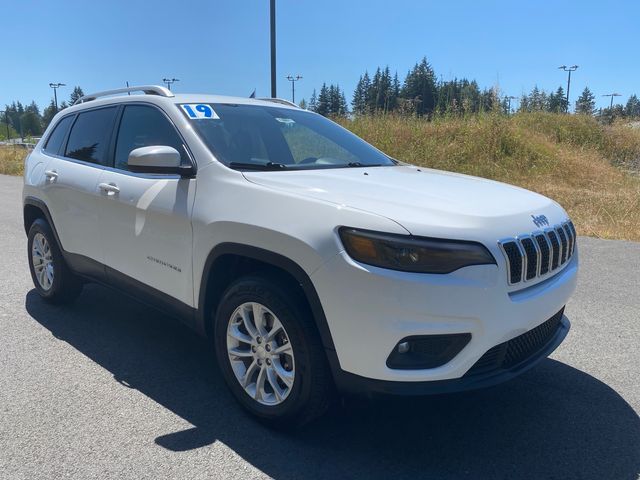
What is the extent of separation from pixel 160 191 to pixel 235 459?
64.7 inches

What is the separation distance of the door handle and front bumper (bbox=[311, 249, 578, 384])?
1936 millimetres

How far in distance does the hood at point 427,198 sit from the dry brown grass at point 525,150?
8.32 metres

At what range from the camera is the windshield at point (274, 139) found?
136 inches

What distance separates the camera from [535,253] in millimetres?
2682

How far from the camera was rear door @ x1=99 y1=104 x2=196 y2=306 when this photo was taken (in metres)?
3.28

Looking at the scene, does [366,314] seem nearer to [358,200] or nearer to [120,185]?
[358,200]

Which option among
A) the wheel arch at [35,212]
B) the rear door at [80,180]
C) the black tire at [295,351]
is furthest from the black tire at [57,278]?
the black tire at [295,351]

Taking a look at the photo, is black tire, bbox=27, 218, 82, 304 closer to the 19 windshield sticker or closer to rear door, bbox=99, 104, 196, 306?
rear door, bbox=99, 104, 196, 306

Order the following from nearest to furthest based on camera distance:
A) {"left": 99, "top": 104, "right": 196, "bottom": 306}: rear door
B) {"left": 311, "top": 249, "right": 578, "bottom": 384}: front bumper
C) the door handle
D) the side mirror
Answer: {"left": 311, "top": 249, "right": 578, "bottom": 384}: front bumper < the side mirror < {"left": 99, "top": 104, "right": 196, "bottom": 306}: rear door < the door handle

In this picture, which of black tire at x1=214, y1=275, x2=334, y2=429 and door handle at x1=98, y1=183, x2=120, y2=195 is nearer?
black tire at x1=214, y1=275, x2=334, y2=429

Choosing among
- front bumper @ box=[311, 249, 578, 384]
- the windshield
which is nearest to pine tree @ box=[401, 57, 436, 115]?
the windshield

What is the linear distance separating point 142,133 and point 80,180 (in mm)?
779

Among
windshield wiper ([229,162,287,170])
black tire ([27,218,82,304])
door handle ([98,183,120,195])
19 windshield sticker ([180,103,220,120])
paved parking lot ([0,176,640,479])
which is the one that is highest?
19 windshield sticker ([180,103,220,120])

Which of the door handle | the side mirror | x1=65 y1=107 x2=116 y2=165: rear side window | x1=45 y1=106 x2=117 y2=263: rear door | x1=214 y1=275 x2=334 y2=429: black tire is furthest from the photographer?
x1=65 y1=107 x2=116 y2=165: rear side window
